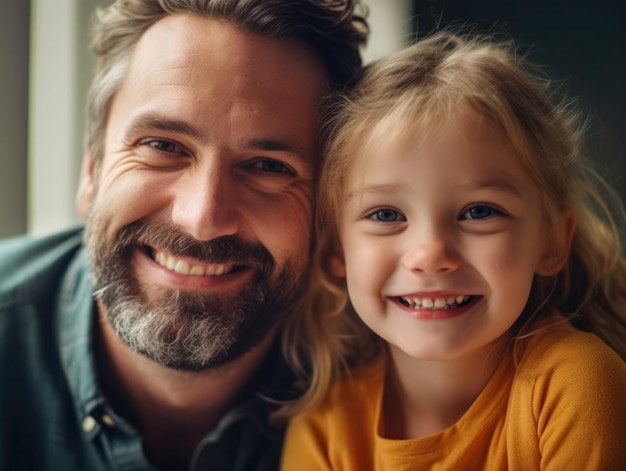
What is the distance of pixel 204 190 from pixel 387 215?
281 millimetres

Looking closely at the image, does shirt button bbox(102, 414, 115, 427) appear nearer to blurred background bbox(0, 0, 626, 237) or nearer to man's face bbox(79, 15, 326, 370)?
man's face bbox(79, 15, 326, 370)

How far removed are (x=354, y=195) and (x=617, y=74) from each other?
20.1 inches

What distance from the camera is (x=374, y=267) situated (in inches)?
41.9

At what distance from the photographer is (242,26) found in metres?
1.13

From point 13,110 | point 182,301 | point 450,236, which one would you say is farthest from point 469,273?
point 13,110

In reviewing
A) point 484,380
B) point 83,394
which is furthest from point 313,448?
point 83,394

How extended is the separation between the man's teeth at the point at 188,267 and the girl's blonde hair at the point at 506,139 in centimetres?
18

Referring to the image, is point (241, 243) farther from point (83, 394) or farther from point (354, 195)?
point (83, 394)

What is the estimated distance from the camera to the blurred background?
1200 mm

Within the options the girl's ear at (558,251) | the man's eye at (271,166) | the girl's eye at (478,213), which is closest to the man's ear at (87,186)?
the man's eye at (271,166)

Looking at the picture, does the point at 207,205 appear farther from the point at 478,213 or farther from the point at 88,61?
the point at 88,61

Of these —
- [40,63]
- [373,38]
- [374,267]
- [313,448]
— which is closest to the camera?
[374,267]

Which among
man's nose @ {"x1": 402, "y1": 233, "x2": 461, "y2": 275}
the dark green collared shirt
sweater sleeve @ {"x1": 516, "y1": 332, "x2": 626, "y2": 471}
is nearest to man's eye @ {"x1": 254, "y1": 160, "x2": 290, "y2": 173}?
man's nose @ {"x1": 402, "y1": 233, "x2": 461, "y2": 275}

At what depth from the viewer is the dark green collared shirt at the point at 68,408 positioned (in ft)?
3.97
